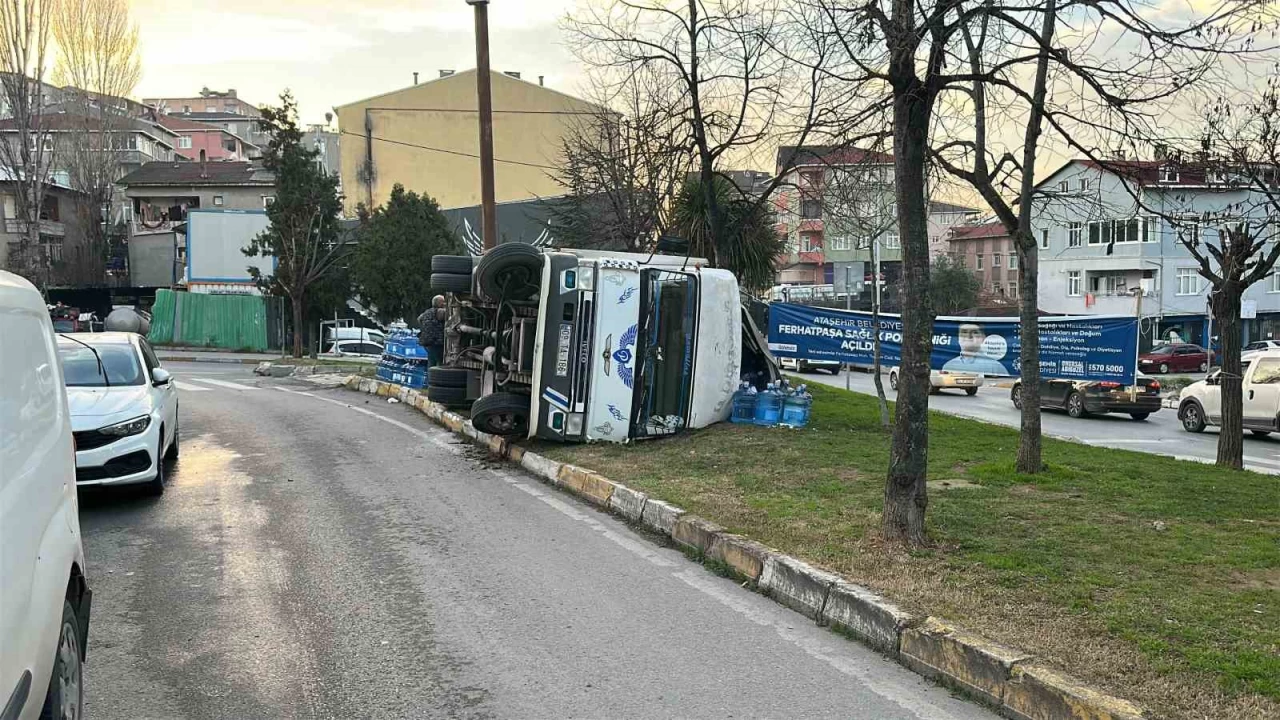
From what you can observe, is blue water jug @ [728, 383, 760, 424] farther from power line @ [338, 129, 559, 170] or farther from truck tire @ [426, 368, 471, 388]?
power line @ [338, 129, 559, 170]

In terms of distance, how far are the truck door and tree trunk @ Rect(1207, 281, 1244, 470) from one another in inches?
342

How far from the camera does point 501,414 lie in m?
12.1

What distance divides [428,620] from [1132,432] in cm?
2017

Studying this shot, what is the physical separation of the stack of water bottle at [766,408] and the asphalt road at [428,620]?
13.2 feet

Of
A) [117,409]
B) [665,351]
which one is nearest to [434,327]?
[665,351]

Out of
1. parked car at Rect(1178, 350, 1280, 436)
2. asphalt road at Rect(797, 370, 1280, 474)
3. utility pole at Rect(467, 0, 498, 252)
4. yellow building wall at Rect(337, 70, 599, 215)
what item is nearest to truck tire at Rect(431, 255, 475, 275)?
utility pole at Rect(467, 0, 498, 252)

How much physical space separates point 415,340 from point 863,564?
15531mm

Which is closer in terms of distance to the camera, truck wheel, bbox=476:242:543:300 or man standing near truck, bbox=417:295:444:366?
truck wheel, bbox=476:242:543:300

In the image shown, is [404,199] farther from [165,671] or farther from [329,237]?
[165,671]

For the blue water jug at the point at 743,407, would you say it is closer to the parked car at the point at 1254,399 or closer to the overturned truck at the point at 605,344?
the overturned truck at the point at 605,344

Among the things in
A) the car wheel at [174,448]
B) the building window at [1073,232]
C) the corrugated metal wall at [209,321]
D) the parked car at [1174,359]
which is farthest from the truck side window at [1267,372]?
the corrugated metal wall at [209,321]

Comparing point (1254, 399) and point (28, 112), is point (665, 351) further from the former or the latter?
point (28, 112)

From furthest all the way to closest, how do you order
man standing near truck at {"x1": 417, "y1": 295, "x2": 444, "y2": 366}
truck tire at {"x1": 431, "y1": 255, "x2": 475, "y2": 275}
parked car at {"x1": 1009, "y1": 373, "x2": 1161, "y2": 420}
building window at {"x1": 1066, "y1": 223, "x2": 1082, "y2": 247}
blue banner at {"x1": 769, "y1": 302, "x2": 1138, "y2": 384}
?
parked car at {"x1": 1009, "y1": 373, "x2": 1161, "y2": 420} → blue banner at {"x1": 769, "y1": 302, "x2": 1138, "y2": 384} → man standing near truck at {"x1": 417, "y1": 295, "x2": 444, "y2": 366} → truck tire at {"x1": 431, "y1": 255, "x2": 475, "y2": 275} → building window at {"x1": 1066, "y1": 223, "x2": 1082, "y2": 247}

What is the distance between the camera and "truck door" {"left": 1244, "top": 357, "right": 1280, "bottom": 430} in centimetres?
2062
